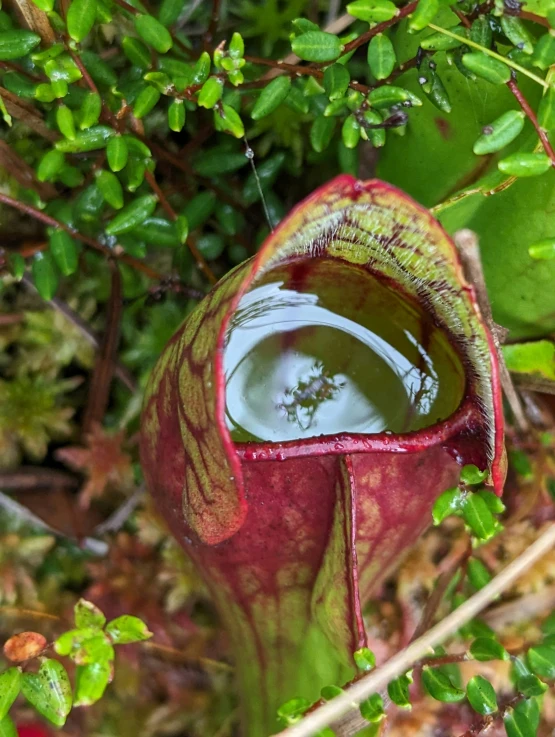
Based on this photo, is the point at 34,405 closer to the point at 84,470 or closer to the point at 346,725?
the point at 84,470

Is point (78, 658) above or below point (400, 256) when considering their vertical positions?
below

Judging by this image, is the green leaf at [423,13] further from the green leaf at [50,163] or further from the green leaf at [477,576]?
the green leaf at [477,576]

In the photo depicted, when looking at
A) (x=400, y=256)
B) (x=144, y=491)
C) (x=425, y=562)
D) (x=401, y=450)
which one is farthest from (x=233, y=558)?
(x=425, y=562)

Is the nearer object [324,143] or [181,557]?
[324,143]

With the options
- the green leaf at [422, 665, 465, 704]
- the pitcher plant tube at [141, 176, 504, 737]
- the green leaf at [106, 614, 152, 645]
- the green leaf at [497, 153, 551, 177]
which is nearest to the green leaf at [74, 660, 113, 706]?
the green leaf at [106, 614, 152, 645]

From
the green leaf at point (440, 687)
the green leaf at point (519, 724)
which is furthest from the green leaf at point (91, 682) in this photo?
the green leaf at point (519, 724)

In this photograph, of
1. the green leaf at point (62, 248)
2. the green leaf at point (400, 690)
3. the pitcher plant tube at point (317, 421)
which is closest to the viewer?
the pitcher plant tube at point (317, 421)
